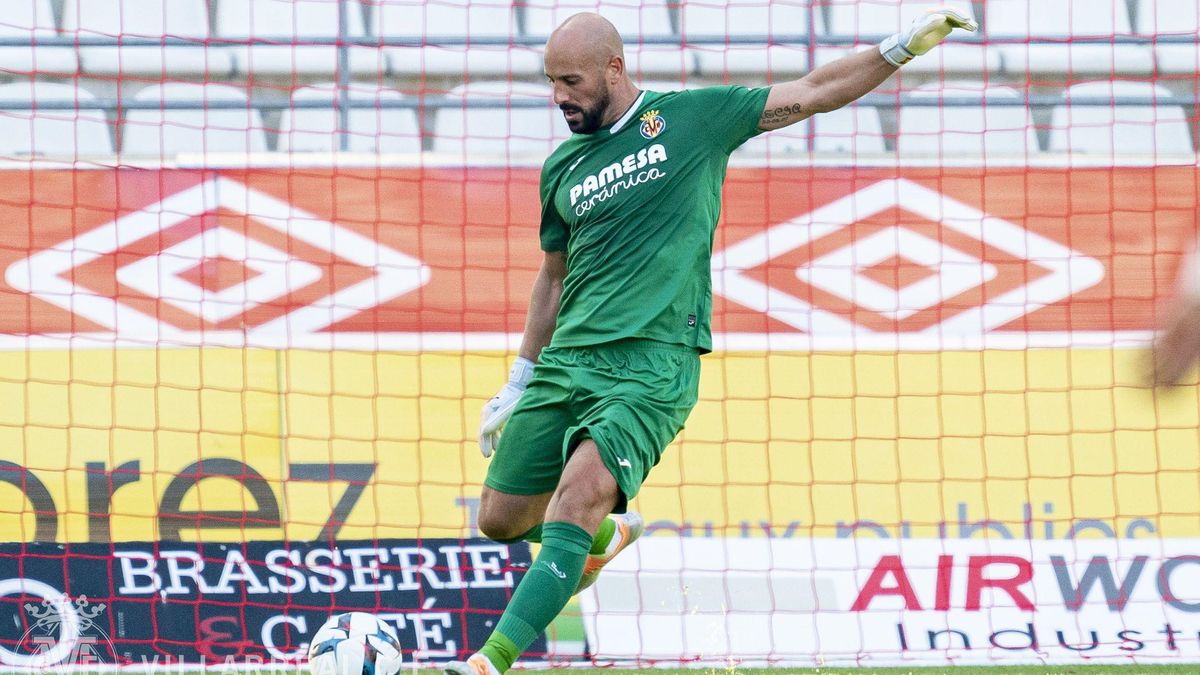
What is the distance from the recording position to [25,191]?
6367mm

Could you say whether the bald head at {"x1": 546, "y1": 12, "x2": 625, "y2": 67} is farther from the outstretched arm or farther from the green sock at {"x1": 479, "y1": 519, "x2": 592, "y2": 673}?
the green sock at {"x1": 479, "y1": 519, "x2": 592, "y2": 673}

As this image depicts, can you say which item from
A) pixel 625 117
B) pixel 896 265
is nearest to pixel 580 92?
pixel 625 117

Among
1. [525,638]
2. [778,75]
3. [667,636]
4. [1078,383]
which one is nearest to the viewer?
[525,638]

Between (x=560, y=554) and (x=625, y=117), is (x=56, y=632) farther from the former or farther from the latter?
(x=625, y=117)

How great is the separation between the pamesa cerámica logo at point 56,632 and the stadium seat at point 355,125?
110 inches

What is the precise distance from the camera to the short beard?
4.14 m

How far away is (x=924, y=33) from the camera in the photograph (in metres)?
3.84

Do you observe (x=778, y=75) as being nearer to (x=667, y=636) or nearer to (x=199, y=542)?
(x=667, y=636)

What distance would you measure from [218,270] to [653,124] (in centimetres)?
308

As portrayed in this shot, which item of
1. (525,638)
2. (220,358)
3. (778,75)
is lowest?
(525,638)

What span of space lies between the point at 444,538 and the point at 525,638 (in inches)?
95.0

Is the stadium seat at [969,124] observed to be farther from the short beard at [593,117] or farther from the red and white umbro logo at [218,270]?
the short beard at [593,117]

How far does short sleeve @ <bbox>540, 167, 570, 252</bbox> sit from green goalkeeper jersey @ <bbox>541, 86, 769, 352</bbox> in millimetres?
109

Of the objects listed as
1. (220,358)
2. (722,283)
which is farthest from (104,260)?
(722,283)
